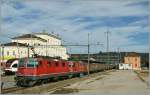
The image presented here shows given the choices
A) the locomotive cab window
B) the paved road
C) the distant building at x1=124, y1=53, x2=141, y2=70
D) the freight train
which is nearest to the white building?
the freight train

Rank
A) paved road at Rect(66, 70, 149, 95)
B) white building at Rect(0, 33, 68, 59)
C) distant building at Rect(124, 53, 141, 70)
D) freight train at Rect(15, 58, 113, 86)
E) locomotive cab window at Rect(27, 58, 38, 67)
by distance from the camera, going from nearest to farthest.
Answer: paved road at Rect(66, 70, 149, 95) < freight train at Rect(15, 58, 113, 86) < locomotive cab window at Rect(27, 58, 38, 67) < white building at Rect(0, 33, 68, 59) < distant building at Rect(124, 53, 141, 70)

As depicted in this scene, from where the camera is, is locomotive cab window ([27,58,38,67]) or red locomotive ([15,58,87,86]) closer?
red locomotive ([15,58,87,86])

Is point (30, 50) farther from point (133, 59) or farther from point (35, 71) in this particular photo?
point (133, 59)

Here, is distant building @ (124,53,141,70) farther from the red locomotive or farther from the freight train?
the red locomotive

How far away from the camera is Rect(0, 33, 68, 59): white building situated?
267 ft

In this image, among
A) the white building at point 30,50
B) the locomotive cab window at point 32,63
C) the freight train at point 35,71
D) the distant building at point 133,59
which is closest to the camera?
the freight train at point 35,71

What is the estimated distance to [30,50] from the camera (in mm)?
94812

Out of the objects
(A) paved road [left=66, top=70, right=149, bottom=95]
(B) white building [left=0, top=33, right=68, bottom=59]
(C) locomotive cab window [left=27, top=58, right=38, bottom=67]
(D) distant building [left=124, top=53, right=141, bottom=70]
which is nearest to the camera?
(A) paved road [left=66, top=70, right=149, bottom=95]

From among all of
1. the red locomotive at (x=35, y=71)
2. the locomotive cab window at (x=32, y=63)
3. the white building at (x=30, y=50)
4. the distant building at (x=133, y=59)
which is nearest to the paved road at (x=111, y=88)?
the red locomotive at (x=35, y=71)

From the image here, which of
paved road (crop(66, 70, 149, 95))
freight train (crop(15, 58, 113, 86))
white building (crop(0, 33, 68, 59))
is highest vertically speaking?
white building (crop(0, 33, 68, 59))

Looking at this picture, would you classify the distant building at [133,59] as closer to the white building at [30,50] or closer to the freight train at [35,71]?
the white building at [30,50]

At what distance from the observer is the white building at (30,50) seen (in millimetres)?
81438

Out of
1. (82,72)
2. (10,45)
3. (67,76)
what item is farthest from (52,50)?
(67,76)

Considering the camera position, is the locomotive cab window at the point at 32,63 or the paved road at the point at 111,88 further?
the locomotive cab window at the point at 32,63
